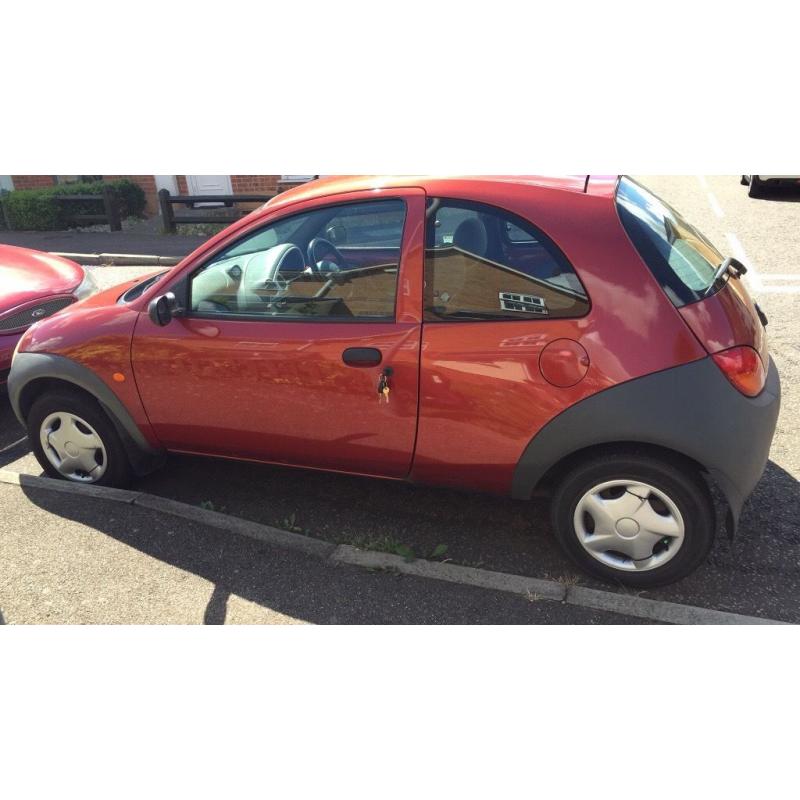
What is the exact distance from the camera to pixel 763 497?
353 cm

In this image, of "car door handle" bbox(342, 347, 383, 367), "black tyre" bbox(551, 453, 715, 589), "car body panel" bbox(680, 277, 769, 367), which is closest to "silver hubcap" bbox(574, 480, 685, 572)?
"black tyre" bbox(551, 453, 715, 589)

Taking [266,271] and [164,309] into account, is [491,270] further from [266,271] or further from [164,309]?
[164,309]

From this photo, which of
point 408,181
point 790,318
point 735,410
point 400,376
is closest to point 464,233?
point 408,181

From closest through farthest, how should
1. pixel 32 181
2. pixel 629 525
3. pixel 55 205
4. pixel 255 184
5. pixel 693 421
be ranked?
pixel 693 421 → pixel 629 525 → pixel 255 184 → pixel 55 205 → pixel 32 181

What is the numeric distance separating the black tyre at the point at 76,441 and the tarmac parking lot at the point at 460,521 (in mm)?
262

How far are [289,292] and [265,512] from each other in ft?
4.12

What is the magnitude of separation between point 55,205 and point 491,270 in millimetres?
12713

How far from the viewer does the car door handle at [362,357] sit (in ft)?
9.78

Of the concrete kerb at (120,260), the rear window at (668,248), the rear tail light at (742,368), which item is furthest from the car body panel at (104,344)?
the concrete kerb at (120,260)

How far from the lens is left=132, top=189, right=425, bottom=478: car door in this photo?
2982 millimetres

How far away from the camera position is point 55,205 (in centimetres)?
1293

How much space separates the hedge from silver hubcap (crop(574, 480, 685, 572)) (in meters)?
12.3

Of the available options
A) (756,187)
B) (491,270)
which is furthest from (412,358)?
(756,187)
